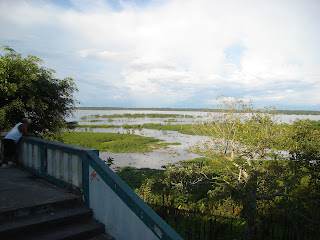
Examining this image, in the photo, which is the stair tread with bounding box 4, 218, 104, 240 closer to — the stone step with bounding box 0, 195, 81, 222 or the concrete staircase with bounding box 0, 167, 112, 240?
the concrete staircase with bounding box 0, 167, 112, 240

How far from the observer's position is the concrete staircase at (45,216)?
2932 millimetres

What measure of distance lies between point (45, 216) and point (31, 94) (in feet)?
28.6

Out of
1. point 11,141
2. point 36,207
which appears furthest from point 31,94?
point 36,207

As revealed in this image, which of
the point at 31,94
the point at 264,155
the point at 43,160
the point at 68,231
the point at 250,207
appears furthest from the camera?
the point at 31,94

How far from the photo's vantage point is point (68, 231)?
306 cm

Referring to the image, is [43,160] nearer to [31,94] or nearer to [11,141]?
[11,141]

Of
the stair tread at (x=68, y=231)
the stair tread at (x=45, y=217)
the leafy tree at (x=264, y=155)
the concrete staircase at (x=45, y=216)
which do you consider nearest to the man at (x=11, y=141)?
the concrete staircase at (x=45, y=216)

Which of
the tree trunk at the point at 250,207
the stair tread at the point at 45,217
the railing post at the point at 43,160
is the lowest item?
the tree trunk at the point at 250,207

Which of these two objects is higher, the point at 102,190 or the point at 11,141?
the point at 11,141

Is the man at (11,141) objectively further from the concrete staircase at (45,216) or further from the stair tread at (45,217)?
the stair tread at (45,217)

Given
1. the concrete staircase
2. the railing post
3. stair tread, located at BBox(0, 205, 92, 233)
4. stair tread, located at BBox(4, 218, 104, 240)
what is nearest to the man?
the railing post

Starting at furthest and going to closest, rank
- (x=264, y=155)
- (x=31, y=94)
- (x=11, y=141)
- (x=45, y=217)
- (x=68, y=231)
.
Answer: (x=31, y=94), (x=264, y=155), (x=11, y=141), (x=45, y=217), (x=68, y=231)

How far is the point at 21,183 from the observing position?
4324mm

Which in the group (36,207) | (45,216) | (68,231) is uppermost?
(36,207)
